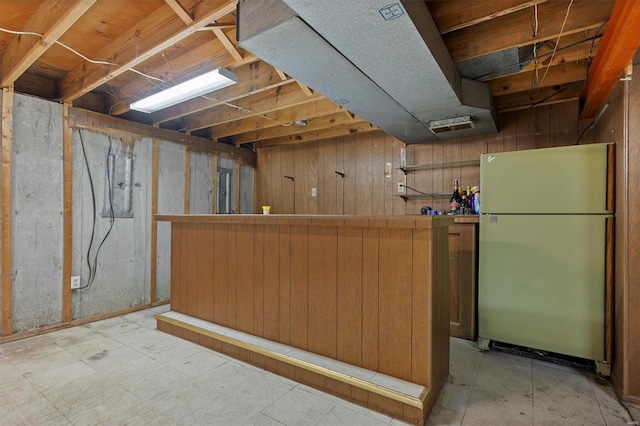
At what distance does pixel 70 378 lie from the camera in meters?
2.05

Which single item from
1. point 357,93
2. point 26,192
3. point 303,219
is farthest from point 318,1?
point 26,192

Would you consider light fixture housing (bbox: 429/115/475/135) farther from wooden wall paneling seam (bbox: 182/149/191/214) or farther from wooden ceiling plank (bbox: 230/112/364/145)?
wooden wall paneling seam (bbox: 182/149/191/214)

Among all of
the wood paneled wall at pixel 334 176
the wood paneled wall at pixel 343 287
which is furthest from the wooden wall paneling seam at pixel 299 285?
the wood paneled wall at pixel 334 176

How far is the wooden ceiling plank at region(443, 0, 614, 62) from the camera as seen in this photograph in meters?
1.72

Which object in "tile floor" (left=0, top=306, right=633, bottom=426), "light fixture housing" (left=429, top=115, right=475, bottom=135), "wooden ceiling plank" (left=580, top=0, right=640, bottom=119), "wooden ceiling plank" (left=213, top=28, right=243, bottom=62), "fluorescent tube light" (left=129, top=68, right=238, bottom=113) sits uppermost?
"wooden ceiling plank" (left=213, top=28, right=243, bottom=62)

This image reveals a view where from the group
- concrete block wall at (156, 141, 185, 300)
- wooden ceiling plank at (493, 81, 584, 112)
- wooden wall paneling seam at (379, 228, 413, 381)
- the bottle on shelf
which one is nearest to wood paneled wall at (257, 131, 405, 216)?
the bottle on shelf

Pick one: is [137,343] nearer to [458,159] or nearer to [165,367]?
[165,367]

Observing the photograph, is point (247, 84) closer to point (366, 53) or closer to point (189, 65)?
point (189, 65)

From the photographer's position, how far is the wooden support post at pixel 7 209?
2.64 m

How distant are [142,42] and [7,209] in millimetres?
1923

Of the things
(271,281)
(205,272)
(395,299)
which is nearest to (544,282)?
(395,299)

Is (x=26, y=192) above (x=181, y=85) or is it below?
below

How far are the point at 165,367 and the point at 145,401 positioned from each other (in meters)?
0.40

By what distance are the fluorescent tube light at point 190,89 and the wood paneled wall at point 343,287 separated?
3.55 ft
